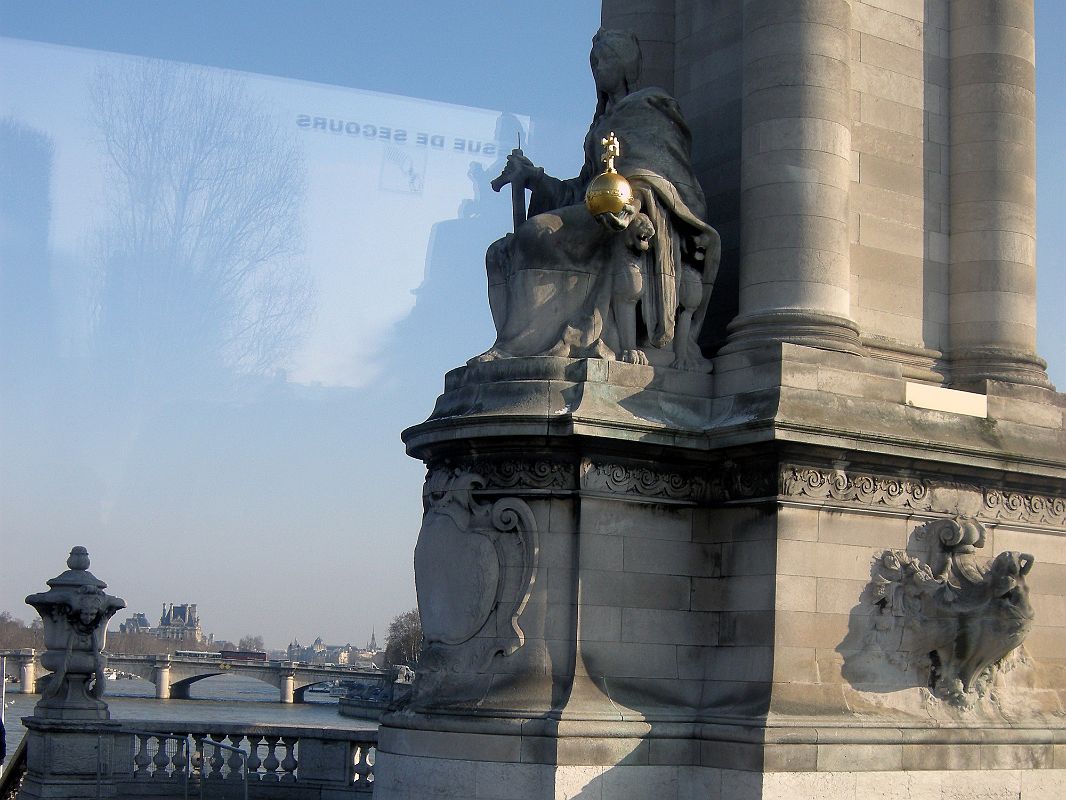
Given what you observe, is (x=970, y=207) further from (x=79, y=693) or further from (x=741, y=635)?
(x=79, y=693)

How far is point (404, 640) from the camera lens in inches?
3693

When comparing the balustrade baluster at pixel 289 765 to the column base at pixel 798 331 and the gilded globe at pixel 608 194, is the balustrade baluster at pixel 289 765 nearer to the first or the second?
the column base at pixel 798 331

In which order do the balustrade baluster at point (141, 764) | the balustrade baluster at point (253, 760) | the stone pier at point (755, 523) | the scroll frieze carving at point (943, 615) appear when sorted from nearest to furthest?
the stone pier at point (755, 523) → the scroll frieze carving at point (943, 615) → the balustrade baluster at point (253, 760) → the balustrade baluster at point (141, 764)

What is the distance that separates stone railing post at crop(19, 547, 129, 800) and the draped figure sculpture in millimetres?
6673

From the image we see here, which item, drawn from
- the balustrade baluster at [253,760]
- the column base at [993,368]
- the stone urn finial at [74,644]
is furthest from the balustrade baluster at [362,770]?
the column base at [993,368]

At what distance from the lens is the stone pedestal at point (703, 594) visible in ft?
43.9

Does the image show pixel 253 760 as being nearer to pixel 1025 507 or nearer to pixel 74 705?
pixel 74 705

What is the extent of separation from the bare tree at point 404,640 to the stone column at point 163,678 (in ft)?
43.8

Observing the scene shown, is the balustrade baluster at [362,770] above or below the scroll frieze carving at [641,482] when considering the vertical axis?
below

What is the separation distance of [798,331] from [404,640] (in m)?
81.2

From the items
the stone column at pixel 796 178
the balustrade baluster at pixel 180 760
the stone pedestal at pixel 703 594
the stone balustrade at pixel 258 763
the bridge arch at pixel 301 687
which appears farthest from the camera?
the bridge arch at pixel 301 687

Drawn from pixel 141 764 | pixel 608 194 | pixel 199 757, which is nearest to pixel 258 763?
pixel 199 757

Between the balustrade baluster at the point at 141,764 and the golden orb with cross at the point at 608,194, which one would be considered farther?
the balustrade baluster at the point at 141,764

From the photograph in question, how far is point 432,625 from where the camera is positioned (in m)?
14.2
